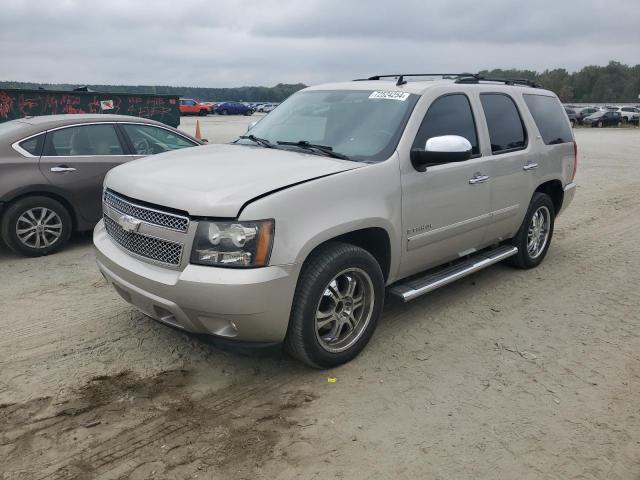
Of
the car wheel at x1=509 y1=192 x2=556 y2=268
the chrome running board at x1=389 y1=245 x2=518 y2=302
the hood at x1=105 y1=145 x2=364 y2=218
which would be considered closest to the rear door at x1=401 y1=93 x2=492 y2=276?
the chrome running board at x1=389 y1=245 x2=518 y2=302

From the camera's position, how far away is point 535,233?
5.79 metres

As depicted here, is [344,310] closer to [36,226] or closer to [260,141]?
[260,141]

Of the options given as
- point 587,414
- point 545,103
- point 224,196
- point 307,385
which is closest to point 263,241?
point 224,196

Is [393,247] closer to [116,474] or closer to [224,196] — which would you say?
[224,196]

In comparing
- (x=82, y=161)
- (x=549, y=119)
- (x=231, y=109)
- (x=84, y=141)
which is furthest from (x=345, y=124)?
(x=231, y=109)

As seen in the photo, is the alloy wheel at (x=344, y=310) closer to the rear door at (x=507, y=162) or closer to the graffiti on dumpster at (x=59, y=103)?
the rear door at (x=507, y=162)

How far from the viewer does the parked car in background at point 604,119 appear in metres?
43.2

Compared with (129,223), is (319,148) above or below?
above

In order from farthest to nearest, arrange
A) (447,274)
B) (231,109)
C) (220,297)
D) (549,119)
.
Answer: (231,109) → (549,119) → (447,274) → (220,297)

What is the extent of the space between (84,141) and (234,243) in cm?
430

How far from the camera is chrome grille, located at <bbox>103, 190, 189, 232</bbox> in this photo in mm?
3111

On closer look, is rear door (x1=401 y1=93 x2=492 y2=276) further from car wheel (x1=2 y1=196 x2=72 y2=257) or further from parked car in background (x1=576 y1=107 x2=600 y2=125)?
parked car in background (x1=576 y1=107 x2=600 y2=125)

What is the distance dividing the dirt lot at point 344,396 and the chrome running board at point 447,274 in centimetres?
35

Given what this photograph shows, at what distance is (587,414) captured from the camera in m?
3.17
